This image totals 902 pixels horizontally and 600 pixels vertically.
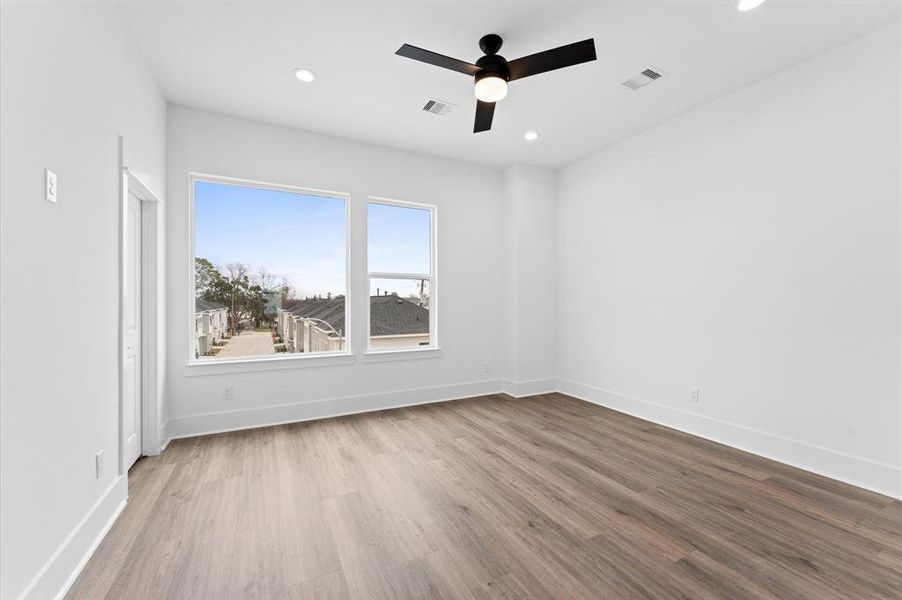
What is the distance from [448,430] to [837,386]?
2997 millimetres

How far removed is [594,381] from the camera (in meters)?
4.65

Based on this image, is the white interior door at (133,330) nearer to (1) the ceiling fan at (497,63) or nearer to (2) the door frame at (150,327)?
(2) the door frame at (150,327)

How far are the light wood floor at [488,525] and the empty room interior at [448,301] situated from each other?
21 millimetres

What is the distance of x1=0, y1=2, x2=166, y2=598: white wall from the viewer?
4.53 feet

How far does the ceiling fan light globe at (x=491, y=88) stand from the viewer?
2.49 meters

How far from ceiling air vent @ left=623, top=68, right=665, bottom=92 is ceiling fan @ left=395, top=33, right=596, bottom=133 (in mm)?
1040

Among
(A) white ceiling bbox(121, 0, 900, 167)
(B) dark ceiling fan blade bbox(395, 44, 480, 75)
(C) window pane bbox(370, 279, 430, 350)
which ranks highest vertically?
(A) white ceiling bbox(121, 0, 900, 167)

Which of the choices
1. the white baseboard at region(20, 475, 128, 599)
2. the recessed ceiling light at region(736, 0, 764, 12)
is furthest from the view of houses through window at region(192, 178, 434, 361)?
the recessed ceiling light at region(736, 0, 764, 12)

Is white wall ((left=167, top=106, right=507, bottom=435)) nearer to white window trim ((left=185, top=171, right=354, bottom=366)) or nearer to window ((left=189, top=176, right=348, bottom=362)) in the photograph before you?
white window trim ((left=185, top=171, right=354, bottom=366))

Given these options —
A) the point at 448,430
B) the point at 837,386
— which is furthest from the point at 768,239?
the point at 448,430

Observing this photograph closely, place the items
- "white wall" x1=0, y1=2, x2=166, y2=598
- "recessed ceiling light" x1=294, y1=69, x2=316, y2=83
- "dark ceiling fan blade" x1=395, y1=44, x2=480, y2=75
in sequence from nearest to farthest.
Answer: "white wall" x1=0, y1=2, x2=166, y2=598, "dark ceiling fan blade" x1=395, y1=44, x2=480, y2=75, "recessed ceiling light" x1=294, y1=69, x2=316, y2=83

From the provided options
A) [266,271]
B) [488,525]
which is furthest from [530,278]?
[488,525]

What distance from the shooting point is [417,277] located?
15.4ft

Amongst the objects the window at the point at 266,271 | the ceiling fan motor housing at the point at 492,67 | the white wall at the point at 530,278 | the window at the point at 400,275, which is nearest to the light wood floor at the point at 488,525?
the window at the point at 266,271
